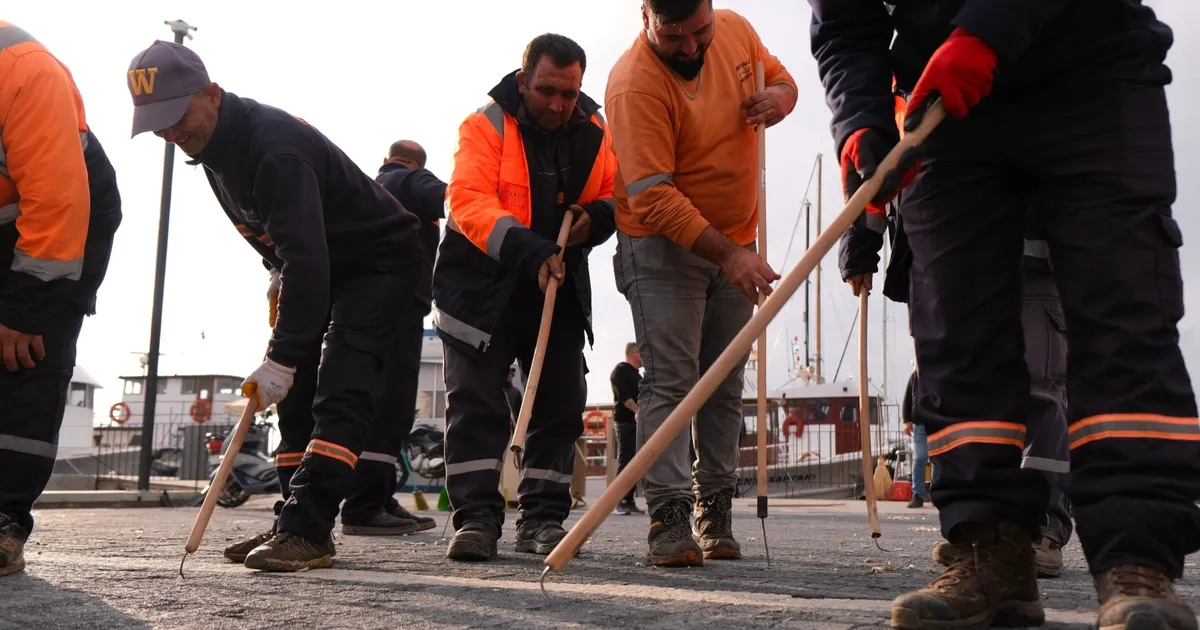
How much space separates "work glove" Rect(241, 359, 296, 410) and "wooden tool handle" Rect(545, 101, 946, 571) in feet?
4.55

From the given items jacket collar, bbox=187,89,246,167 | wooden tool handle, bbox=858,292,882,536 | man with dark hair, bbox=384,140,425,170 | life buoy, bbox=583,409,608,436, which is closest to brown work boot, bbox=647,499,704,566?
wooden tool handle, bbox=858,292,882,536

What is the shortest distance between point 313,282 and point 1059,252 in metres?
2.22

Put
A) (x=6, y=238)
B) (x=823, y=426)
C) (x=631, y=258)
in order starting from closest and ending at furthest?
(x=6, y=238)
(x=631, y=258)
(x=823, y=426)

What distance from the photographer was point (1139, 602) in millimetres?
1966

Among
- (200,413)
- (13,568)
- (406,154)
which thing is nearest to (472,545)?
(13,568)

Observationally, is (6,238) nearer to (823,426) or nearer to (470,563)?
(470,563)

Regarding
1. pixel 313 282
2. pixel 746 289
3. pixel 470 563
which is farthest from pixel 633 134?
pixel 470 563

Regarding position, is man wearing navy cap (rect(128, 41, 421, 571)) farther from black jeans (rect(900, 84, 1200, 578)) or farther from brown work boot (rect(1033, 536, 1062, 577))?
brown work boot (rect(1033, 536, 1062, 577))

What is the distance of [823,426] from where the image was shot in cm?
2217

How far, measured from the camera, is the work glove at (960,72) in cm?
226

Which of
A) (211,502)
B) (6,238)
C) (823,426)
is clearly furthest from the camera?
(823,426)

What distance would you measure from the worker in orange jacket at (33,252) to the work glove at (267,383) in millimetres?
770

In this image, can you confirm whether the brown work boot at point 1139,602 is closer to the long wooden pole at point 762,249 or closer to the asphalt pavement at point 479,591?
the asphalt pavement at point 479,591

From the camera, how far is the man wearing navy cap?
11.5ft
